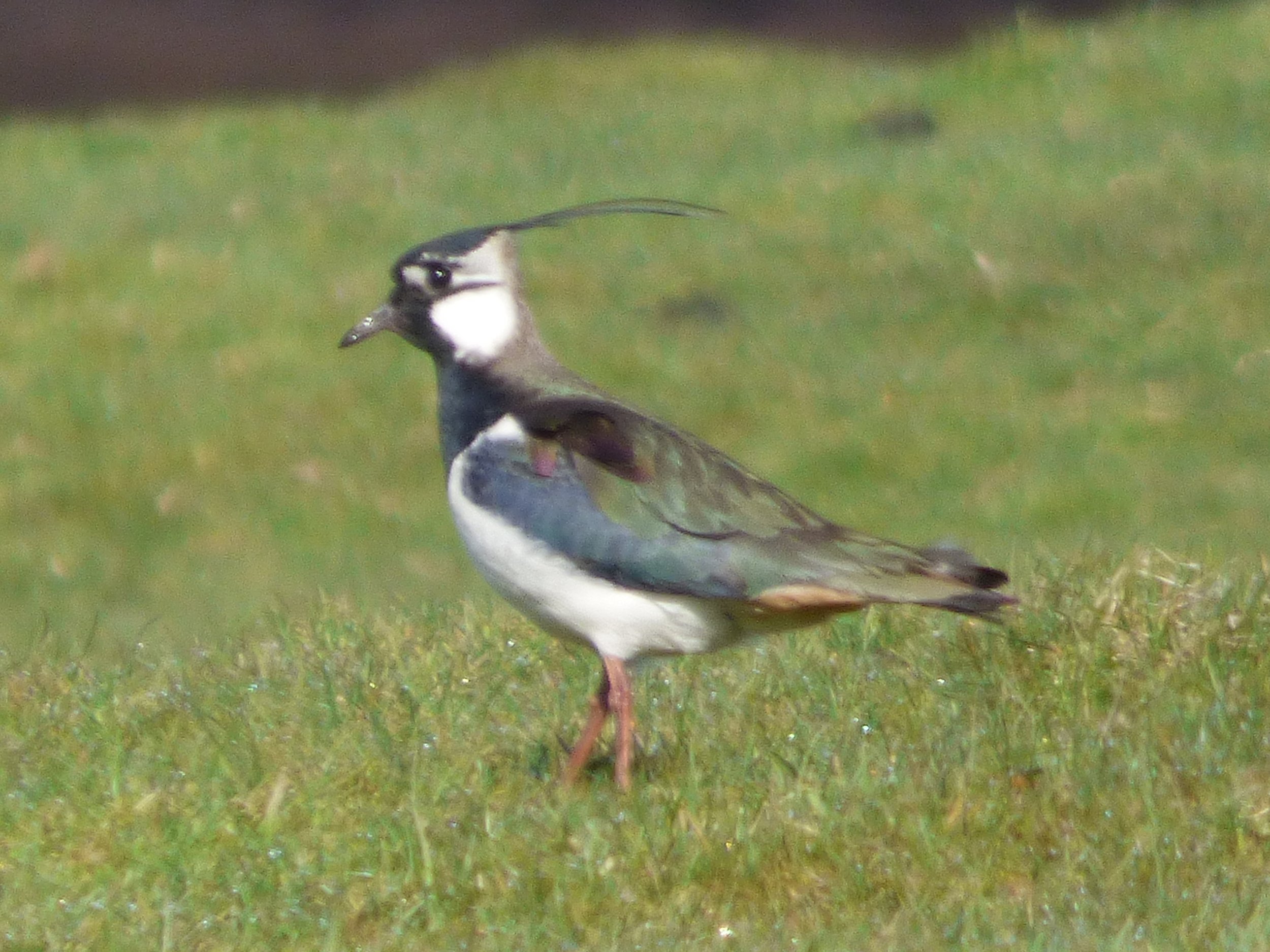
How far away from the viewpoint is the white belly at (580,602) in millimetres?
5090

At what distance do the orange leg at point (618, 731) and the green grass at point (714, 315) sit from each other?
2.16 m

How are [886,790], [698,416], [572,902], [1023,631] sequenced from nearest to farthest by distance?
[572,902]
[886,790]
[1023,631]
[698,416]

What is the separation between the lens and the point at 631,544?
5082 mm

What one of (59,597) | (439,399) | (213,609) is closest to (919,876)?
(439,399)

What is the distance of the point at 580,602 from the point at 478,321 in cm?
86

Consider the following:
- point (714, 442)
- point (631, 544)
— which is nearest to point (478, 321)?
point (631, 544)

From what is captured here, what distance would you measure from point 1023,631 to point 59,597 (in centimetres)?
484

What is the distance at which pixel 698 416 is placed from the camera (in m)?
10.3

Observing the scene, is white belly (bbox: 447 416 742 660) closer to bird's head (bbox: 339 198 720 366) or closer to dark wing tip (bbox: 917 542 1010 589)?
bird's head (bbox: 339 198 720 366)

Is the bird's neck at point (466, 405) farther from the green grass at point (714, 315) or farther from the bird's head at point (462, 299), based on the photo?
the green grass at point (714, 315)

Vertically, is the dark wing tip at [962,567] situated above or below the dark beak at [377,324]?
below

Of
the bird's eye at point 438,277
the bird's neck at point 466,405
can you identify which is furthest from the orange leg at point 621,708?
the bird's eye at point 438,277

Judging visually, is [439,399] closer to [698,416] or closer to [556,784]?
[556,784]

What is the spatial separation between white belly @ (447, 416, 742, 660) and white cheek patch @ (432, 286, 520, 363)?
0.36 meters
